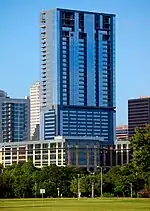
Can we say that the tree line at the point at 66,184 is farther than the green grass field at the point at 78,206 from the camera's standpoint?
Yes

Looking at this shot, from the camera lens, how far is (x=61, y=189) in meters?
136

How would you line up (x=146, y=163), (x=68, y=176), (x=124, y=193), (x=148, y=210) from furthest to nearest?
(x=68, y=176) < (x=124, y=193) < (x=146, y=163) < (x=148, y=210)

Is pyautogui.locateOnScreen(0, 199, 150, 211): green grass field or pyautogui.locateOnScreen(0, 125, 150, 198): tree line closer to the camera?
pyautogui.locateOnScreen(0, 199, 150, 211): green grass field

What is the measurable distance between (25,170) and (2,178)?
42.7ft

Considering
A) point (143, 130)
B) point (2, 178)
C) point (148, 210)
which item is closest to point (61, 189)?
point (2, 178)

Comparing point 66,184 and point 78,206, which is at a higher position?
point 66,184

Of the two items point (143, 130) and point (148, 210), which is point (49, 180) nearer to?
point (143, 130)

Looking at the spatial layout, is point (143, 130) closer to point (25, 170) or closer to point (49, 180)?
point (49, 180)

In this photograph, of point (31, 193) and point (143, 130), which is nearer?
→ point (143, 130)

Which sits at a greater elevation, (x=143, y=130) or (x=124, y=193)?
(x=143, y=130)

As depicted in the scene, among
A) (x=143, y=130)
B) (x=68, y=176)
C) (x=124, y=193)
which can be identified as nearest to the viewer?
(x=143, y=130)

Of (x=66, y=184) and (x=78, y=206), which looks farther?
(x=66, y=184)

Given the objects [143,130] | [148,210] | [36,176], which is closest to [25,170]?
[36,176]

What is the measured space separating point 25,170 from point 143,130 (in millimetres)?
65745
